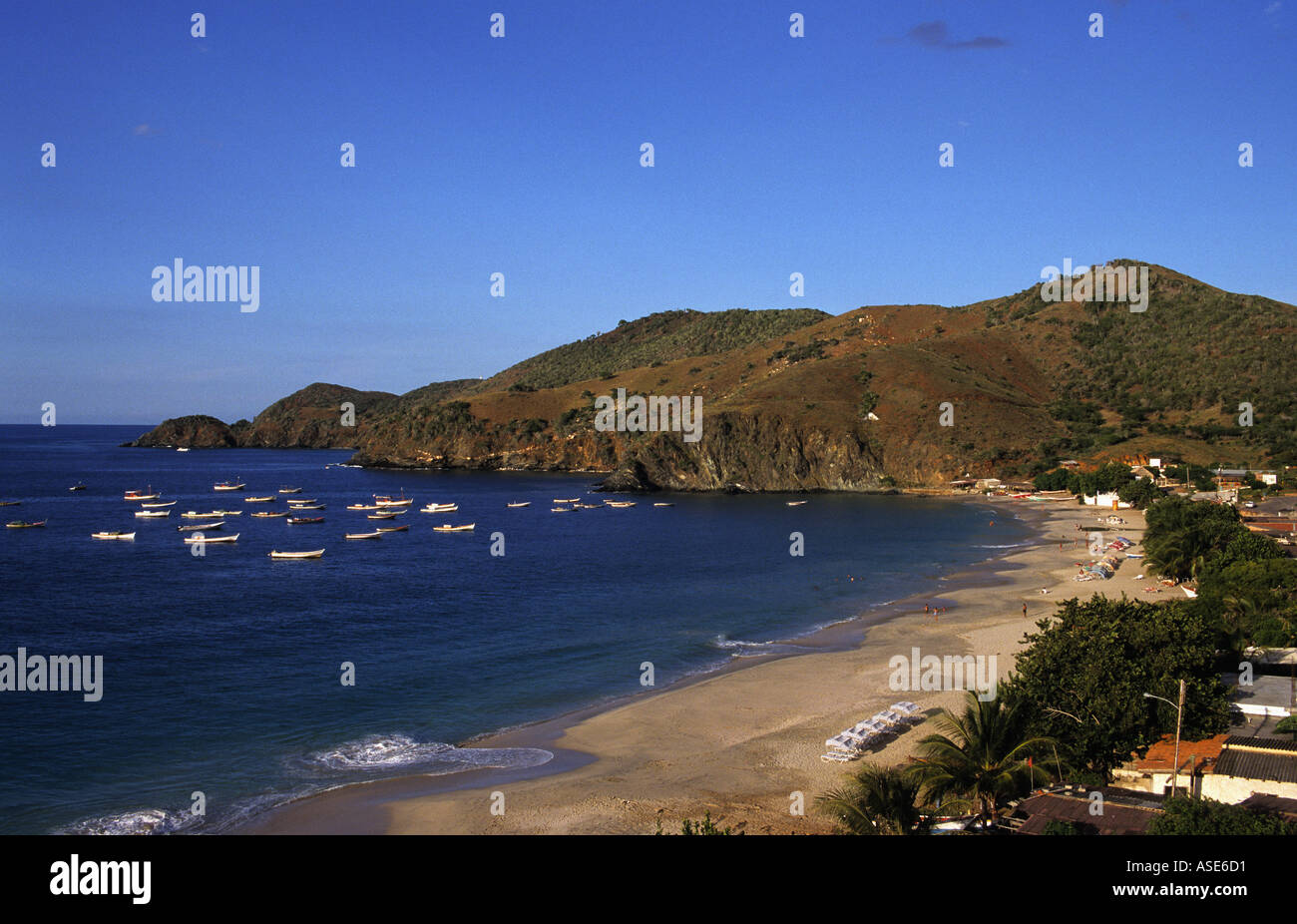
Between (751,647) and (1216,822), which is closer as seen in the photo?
(1216,822)

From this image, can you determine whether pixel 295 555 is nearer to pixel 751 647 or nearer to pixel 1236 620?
pixel 751 647

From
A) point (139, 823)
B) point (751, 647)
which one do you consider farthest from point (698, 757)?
point (751, 647)

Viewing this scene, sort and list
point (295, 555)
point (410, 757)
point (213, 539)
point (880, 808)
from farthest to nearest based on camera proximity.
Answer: point (213, 539)
point (295, 555)
point (410, 757)
point (880, 808)

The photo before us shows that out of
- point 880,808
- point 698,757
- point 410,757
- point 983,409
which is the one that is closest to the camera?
point 880,808

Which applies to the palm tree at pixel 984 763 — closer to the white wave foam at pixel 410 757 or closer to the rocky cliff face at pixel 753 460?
the white wave foam at pixel 410 757

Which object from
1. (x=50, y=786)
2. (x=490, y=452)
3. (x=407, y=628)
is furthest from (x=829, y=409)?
(x=50, y=786)

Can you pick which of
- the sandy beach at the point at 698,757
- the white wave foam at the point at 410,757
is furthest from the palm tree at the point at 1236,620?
the white wave foam at the point at 410,757
